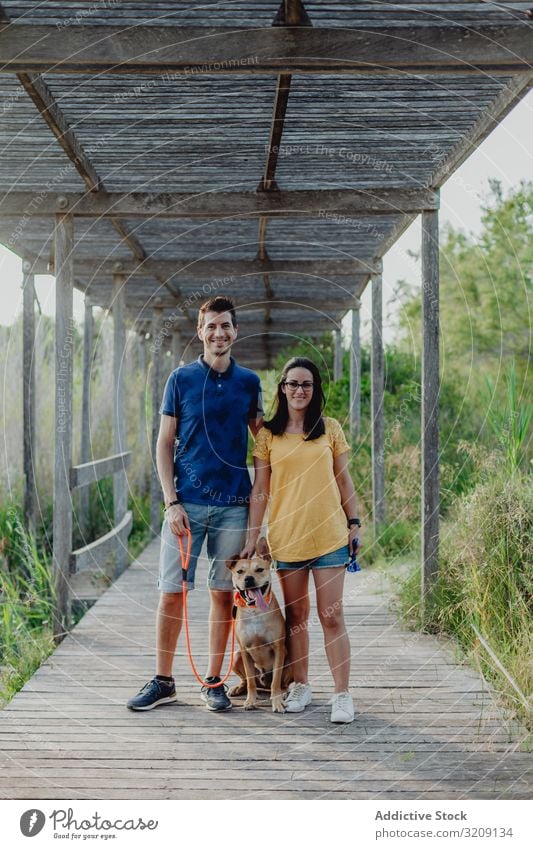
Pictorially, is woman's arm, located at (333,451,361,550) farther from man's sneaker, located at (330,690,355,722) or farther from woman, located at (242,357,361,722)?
man's sneaker, located at (330,690,355,722)

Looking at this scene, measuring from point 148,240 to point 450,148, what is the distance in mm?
4034

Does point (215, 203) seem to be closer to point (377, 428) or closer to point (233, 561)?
point (233, 561)

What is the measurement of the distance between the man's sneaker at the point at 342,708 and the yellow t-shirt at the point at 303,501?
2.67 ft

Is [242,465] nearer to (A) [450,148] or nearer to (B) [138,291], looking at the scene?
(A) [450,148]

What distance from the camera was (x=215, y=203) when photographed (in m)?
7.82

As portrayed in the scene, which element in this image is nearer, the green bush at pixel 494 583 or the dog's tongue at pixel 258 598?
the dog's tongue at pixel 258 598

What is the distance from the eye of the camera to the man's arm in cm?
539

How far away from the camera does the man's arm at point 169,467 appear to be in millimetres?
5387

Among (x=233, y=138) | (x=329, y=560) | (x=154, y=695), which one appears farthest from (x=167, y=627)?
(x=233, y=138)

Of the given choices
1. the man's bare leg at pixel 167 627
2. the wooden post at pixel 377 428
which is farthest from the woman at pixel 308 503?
the wooden post at pixel 377 428

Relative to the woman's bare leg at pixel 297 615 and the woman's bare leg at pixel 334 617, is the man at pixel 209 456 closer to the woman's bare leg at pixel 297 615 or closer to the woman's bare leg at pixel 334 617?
the woman's bare leg at pixel 297 615

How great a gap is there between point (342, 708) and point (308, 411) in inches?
63.2

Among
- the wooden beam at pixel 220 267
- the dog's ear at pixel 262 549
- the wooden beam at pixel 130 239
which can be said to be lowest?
the dog's ear at pixel 262 549

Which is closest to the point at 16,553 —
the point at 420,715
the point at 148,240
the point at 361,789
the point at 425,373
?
the point at 148,240
